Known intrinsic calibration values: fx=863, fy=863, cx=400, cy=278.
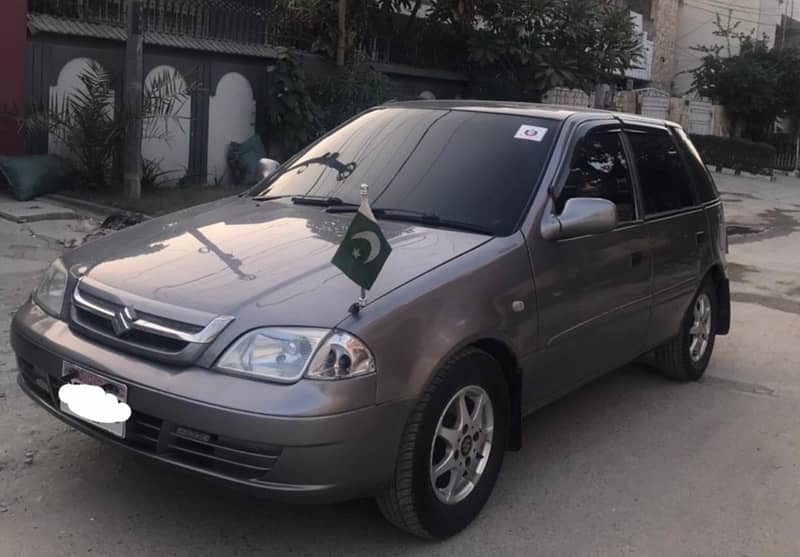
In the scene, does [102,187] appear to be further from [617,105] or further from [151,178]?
[617,105]

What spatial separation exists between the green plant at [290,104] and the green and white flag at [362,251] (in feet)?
31.8

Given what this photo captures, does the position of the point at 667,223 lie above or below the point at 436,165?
below

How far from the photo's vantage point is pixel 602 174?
15.1ft

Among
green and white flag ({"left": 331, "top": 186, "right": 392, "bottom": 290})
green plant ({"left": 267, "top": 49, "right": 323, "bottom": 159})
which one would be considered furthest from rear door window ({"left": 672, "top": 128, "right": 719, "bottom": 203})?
green plant ({"left": 267, "top": 49, "right": 323, "bottom": 159})

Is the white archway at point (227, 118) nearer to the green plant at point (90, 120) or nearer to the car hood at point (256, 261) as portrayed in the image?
the green plant at point (90, 120)

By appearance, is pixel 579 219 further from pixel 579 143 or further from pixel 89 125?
pixel 89 125

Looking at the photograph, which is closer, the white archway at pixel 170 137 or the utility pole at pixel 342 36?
the white archway at pixel 170 137

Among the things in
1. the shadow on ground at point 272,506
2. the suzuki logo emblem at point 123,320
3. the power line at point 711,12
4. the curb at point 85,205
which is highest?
the power line at point 711,12

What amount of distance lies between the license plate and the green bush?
2653 cm

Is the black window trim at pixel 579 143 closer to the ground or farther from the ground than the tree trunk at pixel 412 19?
closer to the ground

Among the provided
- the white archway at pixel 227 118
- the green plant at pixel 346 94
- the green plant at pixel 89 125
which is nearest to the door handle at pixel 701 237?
the green plant at pixel 89 125

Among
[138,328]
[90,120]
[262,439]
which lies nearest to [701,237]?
[262,439]

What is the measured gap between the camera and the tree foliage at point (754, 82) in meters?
29.7

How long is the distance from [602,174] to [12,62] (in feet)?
25.8
